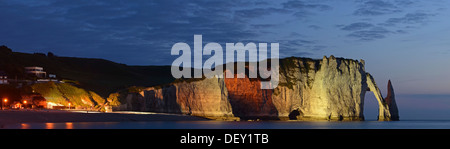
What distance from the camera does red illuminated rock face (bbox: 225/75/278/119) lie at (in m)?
97.1

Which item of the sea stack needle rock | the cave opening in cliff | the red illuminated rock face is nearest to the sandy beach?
the sea stack needle rock

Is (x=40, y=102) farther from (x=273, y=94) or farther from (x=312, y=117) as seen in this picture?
(x=312, y=117)

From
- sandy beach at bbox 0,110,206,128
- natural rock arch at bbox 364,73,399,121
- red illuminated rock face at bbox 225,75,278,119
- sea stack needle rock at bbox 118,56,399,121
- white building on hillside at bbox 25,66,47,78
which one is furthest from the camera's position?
white building on hillside at bbox 25,66,47,78

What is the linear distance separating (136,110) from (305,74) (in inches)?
1263

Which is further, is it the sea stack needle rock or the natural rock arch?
the natural rock arch

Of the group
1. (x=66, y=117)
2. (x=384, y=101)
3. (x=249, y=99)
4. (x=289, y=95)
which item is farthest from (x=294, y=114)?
(x=66, y=117)

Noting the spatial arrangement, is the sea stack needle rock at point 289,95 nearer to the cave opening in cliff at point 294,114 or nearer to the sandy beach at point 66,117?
the cave opening in cliff at point 294,114

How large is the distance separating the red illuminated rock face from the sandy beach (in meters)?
11.5

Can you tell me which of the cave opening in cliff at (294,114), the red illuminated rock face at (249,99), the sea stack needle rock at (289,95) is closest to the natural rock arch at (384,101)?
the sea stack needle rock at (289,95)

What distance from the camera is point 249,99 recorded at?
97688 millimetres

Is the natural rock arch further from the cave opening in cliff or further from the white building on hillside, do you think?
the white building on hillside

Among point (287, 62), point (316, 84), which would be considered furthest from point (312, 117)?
point (287, 62)

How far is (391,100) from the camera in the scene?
98.6 m

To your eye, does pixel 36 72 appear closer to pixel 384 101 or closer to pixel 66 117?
pixel 66 117
